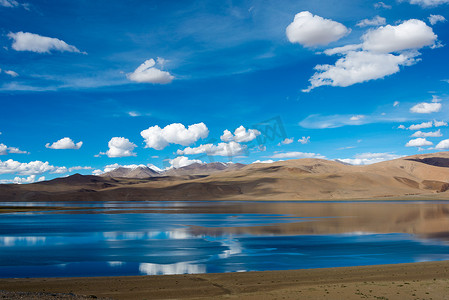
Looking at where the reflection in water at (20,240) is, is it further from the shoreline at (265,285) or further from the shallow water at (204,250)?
the shoreline at (265,285)

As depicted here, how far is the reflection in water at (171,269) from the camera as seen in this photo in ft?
66.9

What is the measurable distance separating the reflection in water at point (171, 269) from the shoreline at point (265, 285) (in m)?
1.31

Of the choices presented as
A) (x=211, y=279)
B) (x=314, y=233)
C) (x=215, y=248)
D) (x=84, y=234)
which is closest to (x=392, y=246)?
(x=314, y=233)

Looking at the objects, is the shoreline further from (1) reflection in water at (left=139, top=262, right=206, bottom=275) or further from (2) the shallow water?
(2) the shallow water

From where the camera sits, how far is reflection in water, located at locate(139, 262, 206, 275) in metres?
20.4

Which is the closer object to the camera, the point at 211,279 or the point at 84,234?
the point at 211,279

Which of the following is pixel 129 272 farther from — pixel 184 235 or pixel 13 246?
pixel 184 235

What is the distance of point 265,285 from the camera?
17328mm

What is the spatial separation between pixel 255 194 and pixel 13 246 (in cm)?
15091

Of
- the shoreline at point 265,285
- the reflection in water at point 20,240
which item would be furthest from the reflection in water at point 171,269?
the reflection in water at point 20,240

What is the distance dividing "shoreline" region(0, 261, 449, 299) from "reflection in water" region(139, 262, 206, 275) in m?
1.31

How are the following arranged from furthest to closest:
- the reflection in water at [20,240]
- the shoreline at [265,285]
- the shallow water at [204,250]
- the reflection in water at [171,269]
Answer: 1. the reflection in water at [20,240]
2. the shallow water at [204,250]
3. the reflection in water at [171,269]
4. the shoreline at [265,285]

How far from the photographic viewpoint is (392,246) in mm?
28953

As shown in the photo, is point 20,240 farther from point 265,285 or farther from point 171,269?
point 265,285
